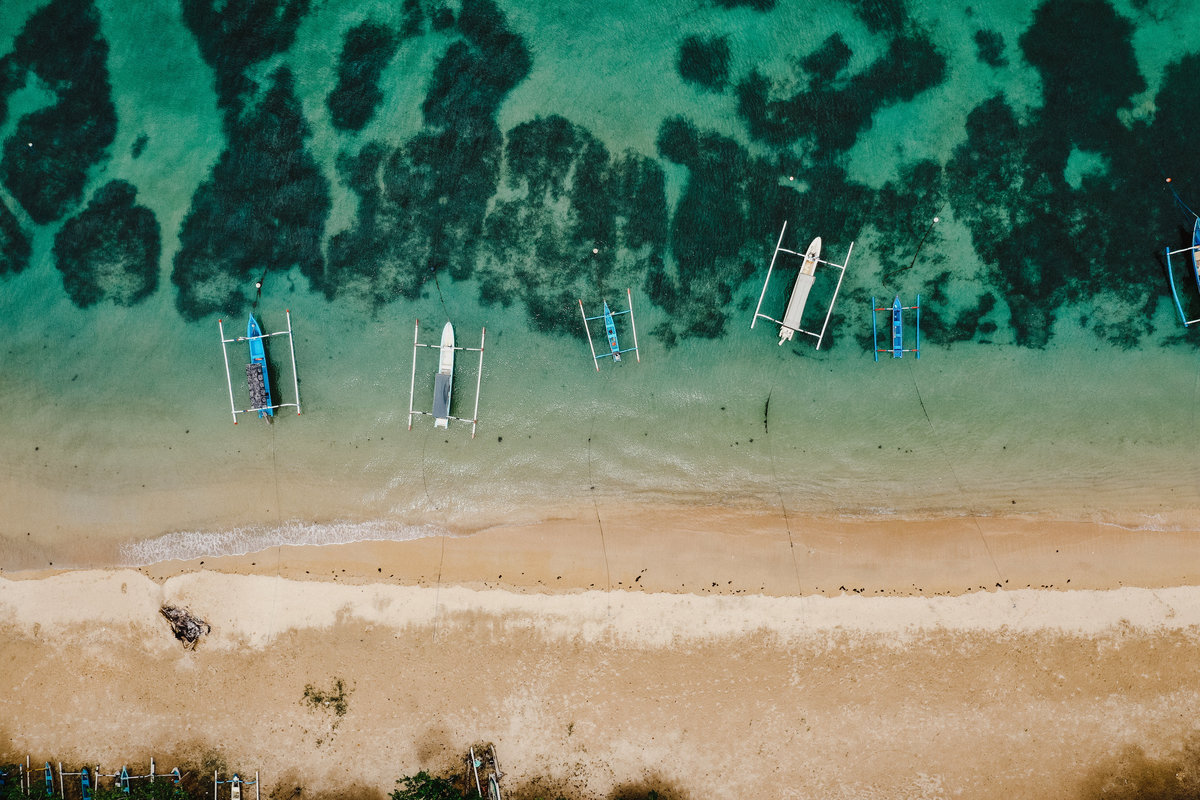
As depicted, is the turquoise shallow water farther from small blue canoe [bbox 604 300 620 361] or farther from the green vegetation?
the green vegetation

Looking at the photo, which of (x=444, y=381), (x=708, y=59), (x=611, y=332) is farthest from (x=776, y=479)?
(x=708, y=59)

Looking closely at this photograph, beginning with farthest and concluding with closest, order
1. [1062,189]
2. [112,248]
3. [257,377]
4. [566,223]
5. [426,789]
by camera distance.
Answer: [112,248]
[566,223]
[257,377]
[1062,189]
[426,789]

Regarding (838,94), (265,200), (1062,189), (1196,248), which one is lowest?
(1196,248)

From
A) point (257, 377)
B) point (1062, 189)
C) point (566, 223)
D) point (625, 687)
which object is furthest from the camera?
point (566, 223)

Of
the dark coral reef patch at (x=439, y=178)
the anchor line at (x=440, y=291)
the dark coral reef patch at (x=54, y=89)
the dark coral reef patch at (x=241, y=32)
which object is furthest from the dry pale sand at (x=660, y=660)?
the dark coral reef patch at (x=241, y=32)

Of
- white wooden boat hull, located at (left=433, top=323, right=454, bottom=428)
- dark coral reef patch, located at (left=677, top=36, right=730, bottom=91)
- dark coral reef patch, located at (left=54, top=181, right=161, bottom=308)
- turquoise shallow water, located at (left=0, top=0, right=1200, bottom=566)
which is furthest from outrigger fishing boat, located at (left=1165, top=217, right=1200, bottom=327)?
dark coral reef patch, located at (left=54, top=181, right=161, bottom=308)

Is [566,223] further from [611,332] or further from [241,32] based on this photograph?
[241,32]

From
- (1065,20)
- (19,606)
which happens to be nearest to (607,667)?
(19,606)
